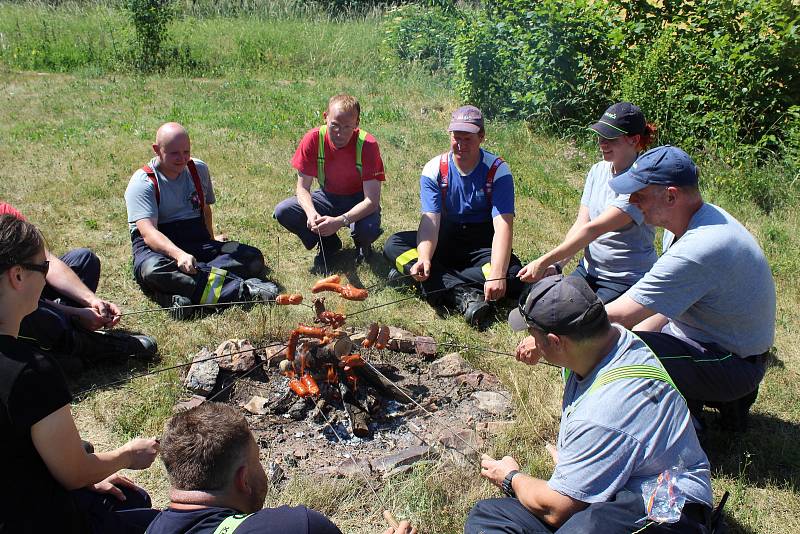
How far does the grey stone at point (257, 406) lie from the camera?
4.18m

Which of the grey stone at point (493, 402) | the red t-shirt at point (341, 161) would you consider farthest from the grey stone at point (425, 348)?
the red t-shirt at point (341, 161)

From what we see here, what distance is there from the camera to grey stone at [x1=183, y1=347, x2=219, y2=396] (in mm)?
4309

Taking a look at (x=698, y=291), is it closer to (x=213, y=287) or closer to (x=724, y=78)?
(x=213, y=287)

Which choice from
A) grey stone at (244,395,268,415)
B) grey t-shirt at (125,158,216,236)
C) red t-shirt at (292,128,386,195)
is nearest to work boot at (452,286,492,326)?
red t-shirt at (292,128,386,195)

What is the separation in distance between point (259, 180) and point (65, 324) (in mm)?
4175

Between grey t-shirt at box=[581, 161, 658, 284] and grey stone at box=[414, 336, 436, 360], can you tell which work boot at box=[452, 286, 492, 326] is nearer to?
grey stone at box=[414, 336, 436, 360]

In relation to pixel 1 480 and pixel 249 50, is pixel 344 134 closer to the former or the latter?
pixel 1 480

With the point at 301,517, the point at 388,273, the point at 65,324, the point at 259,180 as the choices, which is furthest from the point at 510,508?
the point at 259,180

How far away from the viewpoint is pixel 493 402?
4410 millimetres

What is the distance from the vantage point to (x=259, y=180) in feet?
27.3

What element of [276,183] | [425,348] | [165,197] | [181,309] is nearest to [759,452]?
[425,348]

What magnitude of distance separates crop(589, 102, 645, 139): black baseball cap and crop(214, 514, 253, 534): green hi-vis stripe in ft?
11.7

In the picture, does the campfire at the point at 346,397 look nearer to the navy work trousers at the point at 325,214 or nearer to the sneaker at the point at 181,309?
the sneaker at the point at 181,309

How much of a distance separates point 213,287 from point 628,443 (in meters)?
3.75
